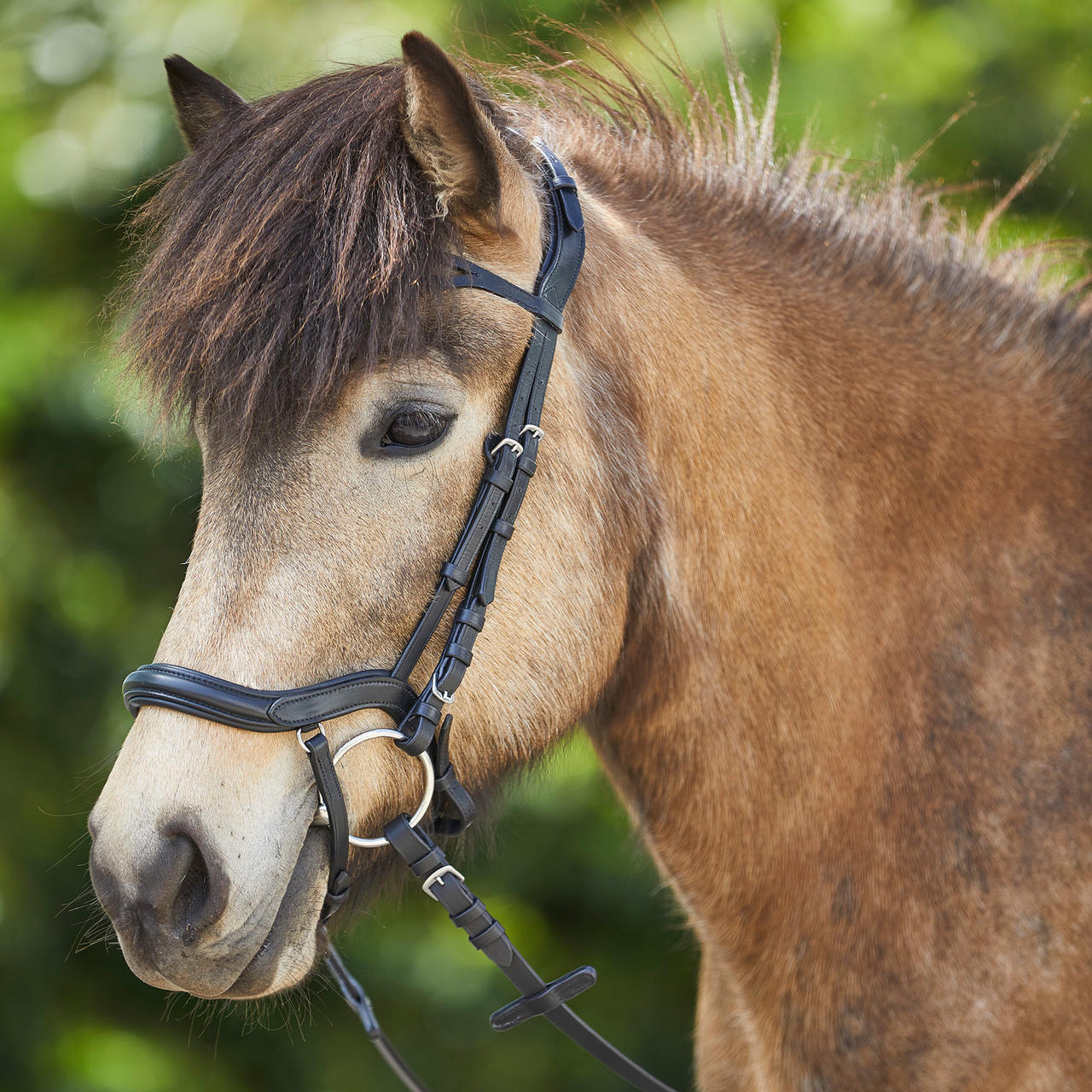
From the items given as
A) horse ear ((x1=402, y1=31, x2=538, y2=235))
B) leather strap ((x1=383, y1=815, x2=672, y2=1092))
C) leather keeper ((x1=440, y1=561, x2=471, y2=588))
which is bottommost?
leather strap ((x1=383, y1=815, x2=672, y2=1092))

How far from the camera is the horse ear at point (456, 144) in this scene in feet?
4.61

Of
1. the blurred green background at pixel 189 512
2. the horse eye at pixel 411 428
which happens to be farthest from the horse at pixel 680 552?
the blurred green background at pixel 189 512

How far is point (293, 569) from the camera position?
1403mm

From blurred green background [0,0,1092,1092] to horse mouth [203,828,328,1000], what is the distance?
1943 millimetres

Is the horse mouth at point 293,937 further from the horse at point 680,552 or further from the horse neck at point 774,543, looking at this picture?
the horse neck at point 774,543

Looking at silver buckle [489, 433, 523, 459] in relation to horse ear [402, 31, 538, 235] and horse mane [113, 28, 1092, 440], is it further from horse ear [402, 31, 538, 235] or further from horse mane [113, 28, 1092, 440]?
horse ear [402, 31, 538, 235]

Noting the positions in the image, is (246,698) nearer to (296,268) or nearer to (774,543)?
(296,268)

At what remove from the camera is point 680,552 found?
1.74 metres

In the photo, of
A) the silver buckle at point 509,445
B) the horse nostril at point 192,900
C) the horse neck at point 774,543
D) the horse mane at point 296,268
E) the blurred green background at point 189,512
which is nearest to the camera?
the horse nostril at point 192,900

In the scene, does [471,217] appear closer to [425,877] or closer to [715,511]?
[715,511]

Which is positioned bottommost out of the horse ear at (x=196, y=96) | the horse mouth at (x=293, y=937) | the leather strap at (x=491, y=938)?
the leather strap at (x=491, y=938)

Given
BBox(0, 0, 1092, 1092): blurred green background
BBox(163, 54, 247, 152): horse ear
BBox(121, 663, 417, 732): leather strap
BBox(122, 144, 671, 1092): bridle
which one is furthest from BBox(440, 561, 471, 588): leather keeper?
BBox(0, 0, 1092, 1092): blurred green background

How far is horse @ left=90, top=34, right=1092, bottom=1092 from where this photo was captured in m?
1.42

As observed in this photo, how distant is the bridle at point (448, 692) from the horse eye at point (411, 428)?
0.32 feet
